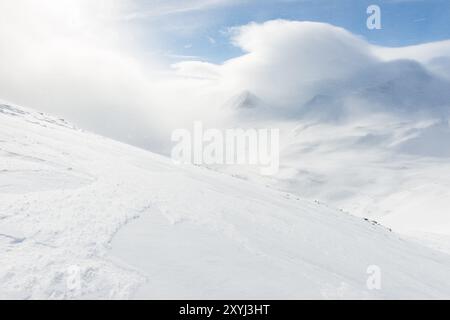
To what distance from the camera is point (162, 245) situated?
8.84 metres

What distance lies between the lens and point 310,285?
795 centimetres

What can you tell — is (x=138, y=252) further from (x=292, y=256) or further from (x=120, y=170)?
(x=120, y=170)

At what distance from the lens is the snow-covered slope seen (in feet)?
22.7

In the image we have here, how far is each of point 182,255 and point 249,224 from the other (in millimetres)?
4128

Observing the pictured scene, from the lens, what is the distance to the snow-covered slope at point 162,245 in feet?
22.7

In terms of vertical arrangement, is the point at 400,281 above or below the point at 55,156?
below

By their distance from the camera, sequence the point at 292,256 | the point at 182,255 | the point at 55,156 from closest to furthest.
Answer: the point at 182,255, the point at 292,256, the point at 55,156

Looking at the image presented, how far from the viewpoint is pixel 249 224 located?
1229 cm

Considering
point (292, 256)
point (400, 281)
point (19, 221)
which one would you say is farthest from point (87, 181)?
point (400, 281)

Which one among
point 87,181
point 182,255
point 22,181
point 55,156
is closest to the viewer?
point 182,255

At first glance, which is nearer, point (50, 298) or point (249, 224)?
point (50, 298)
